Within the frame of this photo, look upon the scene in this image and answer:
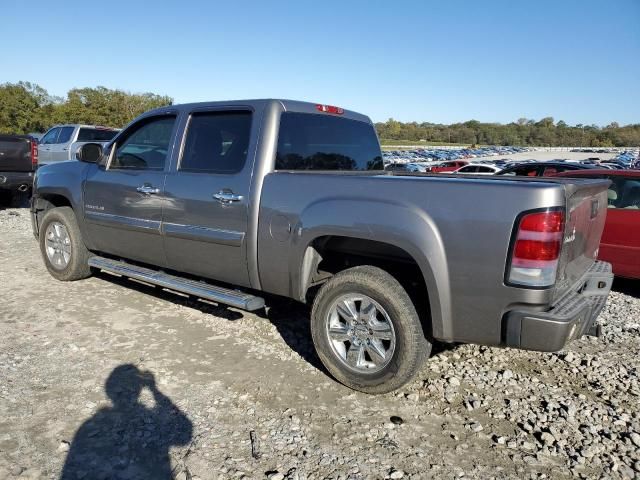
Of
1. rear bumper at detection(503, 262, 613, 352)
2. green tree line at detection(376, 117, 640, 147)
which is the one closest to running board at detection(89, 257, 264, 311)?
rear bumper at detection(503, 262, 613, 352)

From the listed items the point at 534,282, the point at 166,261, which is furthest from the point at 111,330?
the point at 534,282

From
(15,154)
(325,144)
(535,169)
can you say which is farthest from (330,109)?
(535,169)

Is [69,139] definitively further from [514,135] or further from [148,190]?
[514,135]

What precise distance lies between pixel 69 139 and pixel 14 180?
156 inches

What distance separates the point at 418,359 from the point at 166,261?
2422 mm

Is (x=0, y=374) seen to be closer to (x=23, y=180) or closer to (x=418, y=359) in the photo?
(x=418, y=359)

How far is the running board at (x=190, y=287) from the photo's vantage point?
3.68 metres

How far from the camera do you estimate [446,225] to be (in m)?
2.79

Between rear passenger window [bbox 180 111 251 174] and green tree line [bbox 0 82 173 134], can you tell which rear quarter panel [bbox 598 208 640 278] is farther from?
green tree line [bbox 0 82 173 134]

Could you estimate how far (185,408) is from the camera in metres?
3.01

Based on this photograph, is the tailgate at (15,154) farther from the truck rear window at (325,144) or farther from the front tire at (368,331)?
the front tire at (368,331)

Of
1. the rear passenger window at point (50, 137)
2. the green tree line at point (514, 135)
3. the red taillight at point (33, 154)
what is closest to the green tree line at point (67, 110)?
the rear passenger window at point (50, 137)

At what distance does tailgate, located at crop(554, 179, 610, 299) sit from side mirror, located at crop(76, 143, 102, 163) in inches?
167

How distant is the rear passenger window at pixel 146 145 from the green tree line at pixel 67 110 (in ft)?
197
